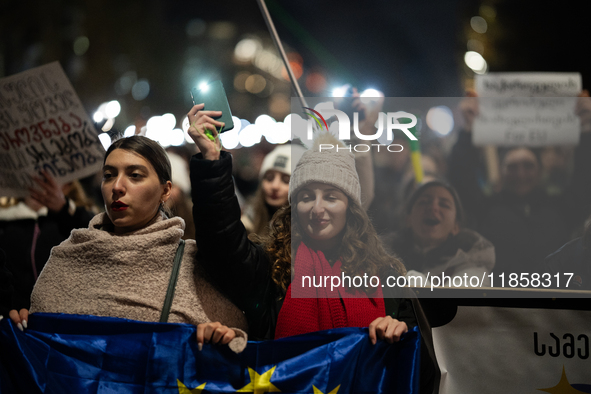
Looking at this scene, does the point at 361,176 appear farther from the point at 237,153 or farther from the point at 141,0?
the point at 141,0

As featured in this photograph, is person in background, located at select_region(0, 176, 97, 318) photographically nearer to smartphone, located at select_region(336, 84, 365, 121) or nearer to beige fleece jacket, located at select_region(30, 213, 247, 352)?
beige fleece jacket, located at select_region(30, 213, 247, 352)

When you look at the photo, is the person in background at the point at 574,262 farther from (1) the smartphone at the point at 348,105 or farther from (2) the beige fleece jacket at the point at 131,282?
(2) the beige fleece jacket at the point at 131,282

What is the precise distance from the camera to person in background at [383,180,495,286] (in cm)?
238

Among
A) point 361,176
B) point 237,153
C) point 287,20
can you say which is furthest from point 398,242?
point 237,153

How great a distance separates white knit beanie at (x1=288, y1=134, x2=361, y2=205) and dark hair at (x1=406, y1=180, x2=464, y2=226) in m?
0.33

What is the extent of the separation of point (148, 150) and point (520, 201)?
1841 mm

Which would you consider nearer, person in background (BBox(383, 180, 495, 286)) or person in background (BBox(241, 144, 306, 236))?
person in background (BBox(383, 180, 495, 286))

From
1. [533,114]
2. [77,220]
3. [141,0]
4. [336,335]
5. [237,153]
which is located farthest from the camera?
[141,0]

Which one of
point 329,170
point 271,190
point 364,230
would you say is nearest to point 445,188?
point 364,230

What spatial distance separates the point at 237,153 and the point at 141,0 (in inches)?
496

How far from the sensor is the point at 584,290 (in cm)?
221

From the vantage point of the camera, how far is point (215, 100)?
2.22 meters

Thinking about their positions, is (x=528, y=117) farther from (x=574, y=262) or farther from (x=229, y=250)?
(x=229, y=250)

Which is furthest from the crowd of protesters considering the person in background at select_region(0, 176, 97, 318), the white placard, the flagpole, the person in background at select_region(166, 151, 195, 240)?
the person in background at select_region(166, 151, 195, 240)
